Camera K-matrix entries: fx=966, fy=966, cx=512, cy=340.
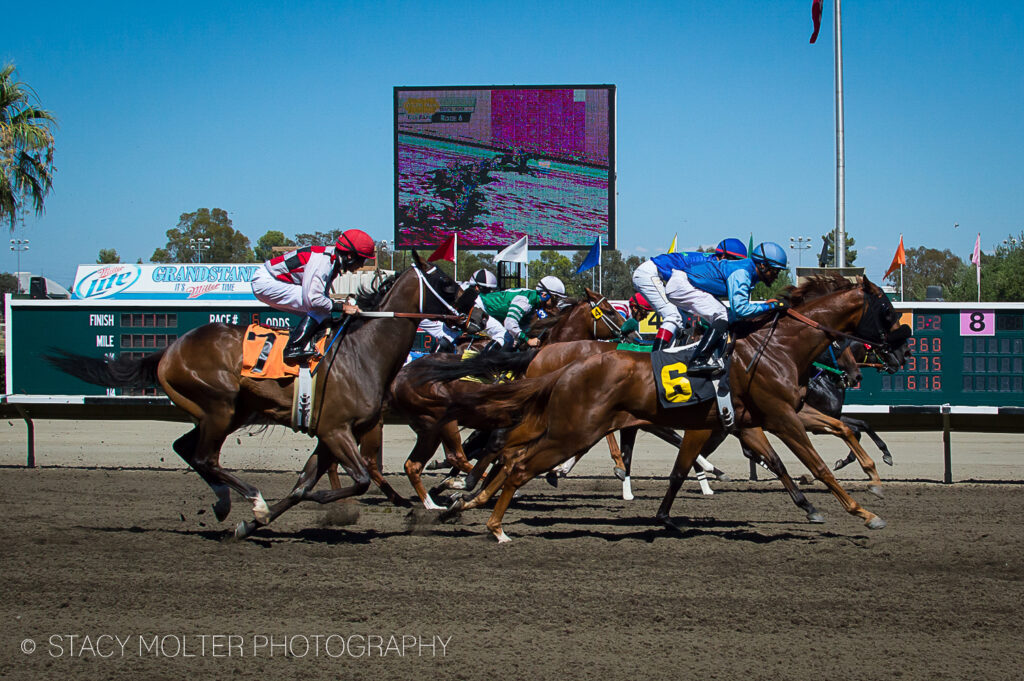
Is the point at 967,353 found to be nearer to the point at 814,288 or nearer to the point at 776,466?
the point at 814,288

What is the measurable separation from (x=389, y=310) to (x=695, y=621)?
3547mm

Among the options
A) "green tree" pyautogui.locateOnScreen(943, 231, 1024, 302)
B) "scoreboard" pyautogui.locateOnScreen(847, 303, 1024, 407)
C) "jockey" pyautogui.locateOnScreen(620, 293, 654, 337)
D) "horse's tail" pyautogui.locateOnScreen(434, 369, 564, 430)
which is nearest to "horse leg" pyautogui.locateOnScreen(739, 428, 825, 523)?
"horse's tail" pyautogui.locateOnScreen(434, 369, 564, 430)

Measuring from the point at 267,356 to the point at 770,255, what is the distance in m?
4.02

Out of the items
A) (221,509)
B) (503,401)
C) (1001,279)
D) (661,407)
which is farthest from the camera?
(1001,279)

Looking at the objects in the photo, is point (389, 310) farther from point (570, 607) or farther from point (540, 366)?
point (570, 607)

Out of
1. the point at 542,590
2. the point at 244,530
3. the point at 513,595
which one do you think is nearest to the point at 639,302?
the point at 244,530

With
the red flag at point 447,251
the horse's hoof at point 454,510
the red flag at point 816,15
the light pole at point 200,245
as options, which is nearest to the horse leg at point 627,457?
the horse's hoof at point 454,510

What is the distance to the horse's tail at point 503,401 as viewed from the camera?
7348 millimetres

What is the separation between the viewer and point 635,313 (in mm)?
10219

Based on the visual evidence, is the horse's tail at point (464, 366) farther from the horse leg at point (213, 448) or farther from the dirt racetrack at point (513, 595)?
the horse leg at point (213, 448)

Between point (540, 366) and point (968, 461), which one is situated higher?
point (540, 366)

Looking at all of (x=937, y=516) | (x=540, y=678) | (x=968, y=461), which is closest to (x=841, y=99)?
(x=968, y=461)

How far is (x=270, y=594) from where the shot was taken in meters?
5.41

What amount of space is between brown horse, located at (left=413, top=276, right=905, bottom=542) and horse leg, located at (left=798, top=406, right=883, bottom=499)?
1.60m
